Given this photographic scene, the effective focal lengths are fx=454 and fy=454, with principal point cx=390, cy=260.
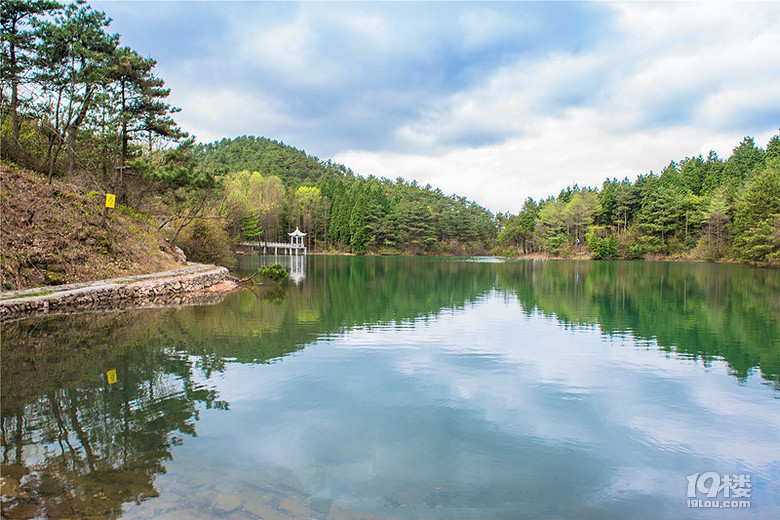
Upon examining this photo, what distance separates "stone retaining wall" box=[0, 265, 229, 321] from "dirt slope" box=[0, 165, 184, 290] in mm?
703

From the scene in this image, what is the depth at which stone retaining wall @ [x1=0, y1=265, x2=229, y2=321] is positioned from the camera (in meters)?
9.60

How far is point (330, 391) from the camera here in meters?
5.63

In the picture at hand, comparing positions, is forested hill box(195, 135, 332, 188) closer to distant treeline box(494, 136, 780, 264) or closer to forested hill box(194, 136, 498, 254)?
forested hill box(194, 136, 498, 254)

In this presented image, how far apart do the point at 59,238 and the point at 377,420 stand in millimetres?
11663

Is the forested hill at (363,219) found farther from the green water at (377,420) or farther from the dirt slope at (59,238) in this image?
the green water at (377,420)

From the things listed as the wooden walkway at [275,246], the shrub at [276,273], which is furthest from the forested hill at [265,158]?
the shrub at [276,273]

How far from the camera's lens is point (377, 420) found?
476cm

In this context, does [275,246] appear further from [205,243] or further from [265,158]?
[265,158]

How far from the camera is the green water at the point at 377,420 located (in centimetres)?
329

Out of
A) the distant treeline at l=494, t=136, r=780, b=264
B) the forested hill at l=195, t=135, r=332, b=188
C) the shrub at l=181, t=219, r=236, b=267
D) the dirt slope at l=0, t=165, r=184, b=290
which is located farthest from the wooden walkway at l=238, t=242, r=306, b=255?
the dirt slope at l=0, t=165, r=184, b=290

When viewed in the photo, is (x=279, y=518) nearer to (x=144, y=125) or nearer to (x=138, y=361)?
(x=138, y=361)

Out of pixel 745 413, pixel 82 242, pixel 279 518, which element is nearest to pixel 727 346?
pixel 745 413

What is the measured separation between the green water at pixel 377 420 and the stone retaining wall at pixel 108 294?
0.76m

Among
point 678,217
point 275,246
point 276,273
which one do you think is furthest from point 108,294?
point 678,217
